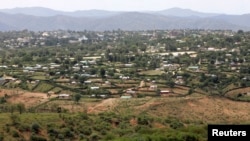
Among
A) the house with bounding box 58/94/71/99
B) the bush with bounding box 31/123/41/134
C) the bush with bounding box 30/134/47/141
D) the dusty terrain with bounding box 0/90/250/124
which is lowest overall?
the dusty terrain with bounding box 0/90/250/124

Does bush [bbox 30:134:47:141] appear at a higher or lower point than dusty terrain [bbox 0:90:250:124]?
higher

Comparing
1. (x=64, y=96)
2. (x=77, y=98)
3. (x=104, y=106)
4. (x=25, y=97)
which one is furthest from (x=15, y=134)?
(x=25, y=97)

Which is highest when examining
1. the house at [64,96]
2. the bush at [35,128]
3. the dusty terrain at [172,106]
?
the bush at [35,128]

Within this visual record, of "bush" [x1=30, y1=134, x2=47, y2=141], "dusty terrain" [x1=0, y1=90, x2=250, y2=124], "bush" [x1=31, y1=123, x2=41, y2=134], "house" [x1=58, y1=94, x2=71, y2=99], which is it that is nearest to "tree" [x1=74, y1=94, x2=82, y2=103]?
"dusty terrain" [x1=0, y1=90, x2=250, y2=124]

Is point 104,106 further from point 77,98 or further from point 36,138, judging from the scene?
point 36,138

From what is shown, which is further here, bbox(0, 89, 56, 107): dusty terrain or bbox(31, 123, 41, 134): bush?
bbox(0, 89, 56, 107): dusty terrain

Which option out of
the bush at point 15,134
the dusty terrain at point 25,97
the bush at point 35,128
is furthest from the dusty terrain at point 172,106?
the bush at point 15,134

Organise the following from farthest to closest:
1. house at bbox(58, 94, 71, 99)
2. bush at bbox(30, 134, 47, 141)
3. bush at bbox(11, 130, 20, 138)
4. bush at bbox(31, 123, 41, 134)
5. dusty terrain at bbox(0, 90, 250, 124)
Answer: house at bbox(58, 94, 71, 99)
dusty terrain at bbox(0, 90, 250, 124)
bush at bbox(31, 123, 41, 134)
bush at bbox(11, 130, 20, 138)
bush at bbox(30, 134, 47, 141)

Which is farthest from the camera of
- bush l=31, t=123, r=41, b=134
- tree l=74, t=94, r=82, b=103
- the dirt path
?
tree l=74, t=94, r=82, b=103

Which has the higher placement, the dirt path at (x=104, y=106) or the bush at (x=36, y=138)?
the bush at (x=36, y=138)

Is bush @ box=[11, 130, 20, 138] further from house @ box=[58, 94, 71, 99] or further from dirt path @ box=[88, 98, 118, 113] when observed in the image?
house @ box=[58, 94, 71, 99]

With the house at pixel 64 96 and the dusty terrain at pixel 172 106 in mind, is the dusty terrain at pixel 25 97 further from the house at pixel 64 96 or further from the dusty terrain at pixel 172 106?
the house at pixel 64 96

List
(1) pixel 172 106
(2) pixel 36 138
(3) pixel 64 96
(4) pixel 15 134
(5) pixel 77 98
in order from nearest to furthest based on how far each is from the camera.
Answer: (2) pixel 36 138, (4) pixel 15 134, (1) pixel 172 106, (5) pixel 77 98, (3) pixel 64 96

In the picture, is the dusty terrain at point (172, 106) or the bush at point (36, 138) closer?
the bush at point (36, 138)
